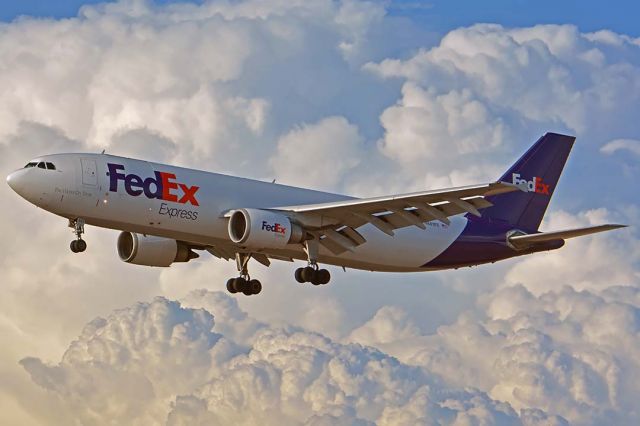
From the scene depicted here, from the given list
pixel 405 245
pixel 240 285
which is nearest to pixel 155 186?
pixel 240 285

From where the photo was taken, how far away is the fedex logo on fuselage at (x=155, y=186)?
62.6 meters

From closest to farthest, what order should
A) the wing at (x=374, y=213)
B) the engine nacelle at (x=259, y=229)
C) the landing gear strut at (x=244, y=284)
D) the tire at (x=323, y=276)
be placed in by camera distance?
the wing at (x=374, y=213) < the engine nacelle at (x=259, y=229) < the tire at (x=323, y=276) < the landing gear strut at (x=244, y=284)

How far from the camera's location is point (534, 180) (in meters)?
76.8

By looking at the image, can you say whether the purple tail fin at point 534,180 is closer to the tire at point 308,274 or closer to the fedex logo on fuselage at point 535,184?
the fedex logo on fuselage at point 535,184

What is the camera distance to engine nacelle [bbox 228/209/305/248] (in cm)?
6412

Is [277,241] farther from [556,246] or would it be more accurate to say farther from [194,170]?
[556,246]

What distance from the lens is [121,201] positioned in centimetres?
6231

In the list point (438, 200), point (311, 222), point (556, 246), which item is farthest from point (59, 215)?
point (556, 246)

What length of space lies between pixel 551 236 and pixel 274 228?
13279mm

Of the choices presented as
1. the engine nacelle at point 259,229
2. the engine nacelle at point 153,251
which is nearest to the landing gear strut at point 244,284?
the engine nacelle at point 153,251

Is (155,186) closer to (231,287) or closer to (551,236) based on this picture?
(231,287)

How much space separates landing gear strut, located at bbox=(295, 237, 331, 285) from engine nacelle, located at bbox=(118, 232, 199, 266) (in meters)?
6.59

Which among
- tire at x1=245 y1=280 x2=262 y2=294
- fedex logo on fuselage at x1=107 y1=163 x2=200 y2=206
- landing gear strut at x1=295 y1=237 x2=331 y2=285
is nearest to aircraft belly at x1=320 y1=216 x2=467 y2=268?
landing gear strut at x1=295 y1=237 x2=331 y2=285

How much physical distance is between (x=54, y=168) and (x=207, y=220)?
6.52 m
